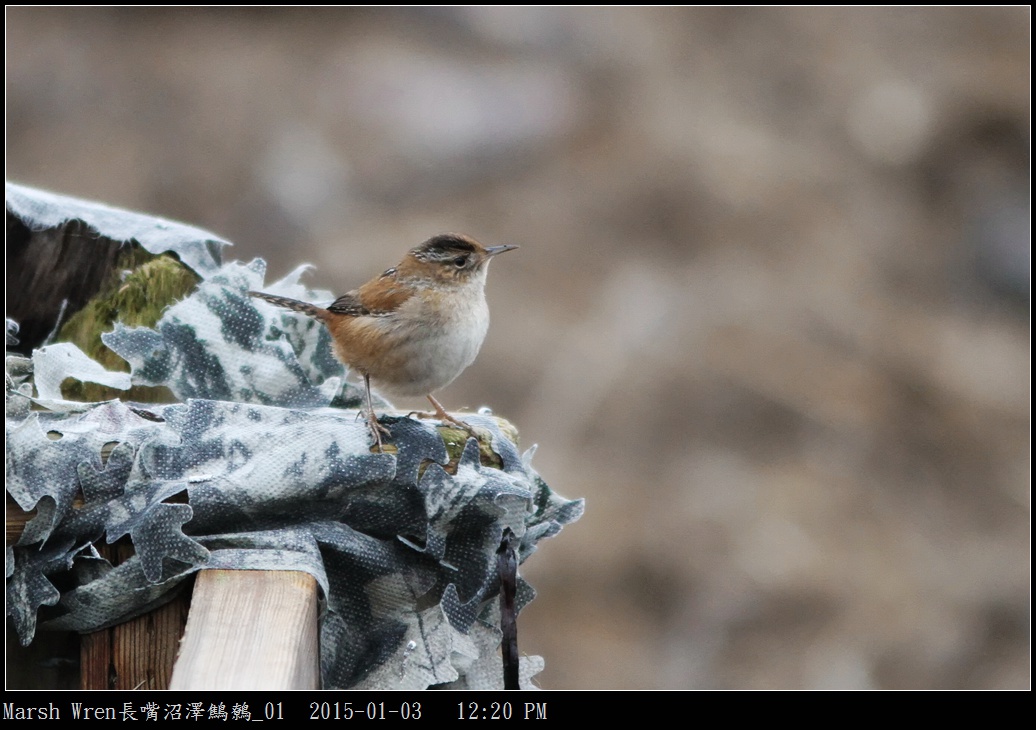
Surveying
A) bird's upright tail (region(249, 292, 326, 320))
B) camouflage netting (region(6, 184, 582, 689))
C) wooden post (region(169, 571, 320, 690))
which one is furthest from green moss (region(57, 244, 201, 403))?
wooden post (region(169, 571, 320, 690))

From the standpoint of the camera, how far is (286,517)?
237cm

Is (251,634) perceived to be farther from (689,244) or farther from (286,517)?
(689,244)

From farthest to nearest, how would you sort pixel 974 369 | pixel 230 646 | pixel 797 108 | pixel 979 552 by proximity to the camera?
A: pixel 797 108, pixel 974 369, pixel 979 552, pixel 230 646

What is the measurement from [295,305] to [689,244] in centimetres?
671

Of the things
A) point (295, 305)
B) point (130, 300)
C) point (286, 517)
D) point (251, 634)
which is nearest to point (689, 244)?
point (295, 305)

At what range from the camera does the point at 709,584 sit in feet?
25.9

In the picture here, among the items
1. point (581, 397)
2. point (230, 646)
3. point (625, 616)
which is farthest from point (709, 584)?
point (230, 646)

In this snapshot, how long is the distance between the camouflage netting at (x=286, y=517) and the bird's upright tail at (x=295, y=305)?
2.10 feet

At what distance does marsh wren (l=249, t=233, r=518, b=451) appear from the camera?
3.37 m

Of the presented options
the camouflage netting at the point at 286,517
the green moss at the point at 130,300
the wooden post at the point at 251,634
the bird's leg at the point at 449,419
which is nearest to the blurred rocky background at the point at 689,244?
the green moss at the point at 130,300

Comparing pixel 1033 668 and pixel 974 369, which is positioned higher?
pixel 974 369

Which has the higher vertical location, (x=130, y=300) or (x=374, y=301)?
(x=374, y=301)

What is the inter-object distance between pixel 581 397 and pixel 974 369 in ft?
11.6
